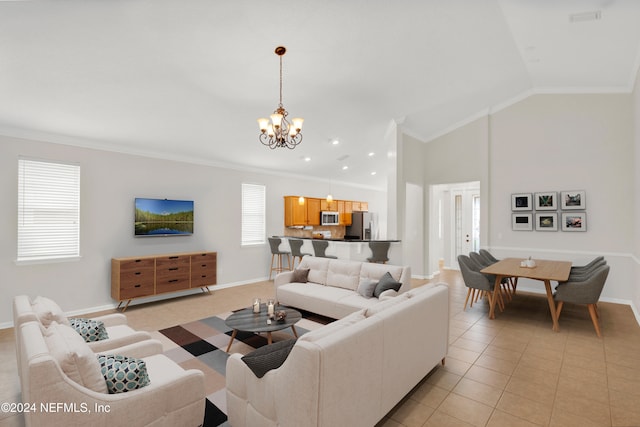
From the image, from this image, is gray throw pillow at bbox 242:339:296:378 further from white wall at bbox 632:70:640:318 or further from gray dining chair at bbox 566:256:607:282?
white wall at bbox 632:70:640:318

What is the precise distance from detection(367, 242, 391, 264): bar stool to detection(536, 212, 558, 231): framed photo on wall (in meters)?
3.04

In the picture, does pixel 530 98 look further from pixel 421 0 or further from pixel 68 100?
pixel 68 100

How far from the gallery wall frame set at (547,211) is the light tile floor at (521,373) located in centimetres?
168

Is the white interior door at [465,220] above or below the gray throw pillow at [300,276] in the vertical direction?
above

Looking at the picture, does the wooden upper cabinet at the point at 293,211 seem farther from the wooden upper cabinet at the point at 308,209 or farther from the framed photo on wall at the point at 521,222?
the framed photo on wall at the point at 521,222

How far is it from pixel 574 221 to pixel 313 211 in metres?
5.76

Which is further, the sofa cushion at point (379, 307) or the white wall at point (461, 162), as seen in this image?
the white wall at point (461, 162)

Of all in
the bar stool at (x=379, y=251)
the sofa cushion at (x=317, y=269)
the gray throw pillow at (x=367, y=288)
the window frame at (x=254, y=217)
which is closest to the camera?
the gray throw pillow at (x=367, y=288)

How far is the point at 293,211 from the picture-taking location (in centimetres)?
803

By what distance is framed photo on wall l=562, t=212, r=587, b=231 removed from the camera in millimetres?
5750

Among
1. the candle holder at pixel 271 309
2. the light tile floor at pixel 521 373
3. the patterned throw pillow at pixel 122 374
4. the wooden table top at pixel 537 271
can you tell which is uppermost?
the wooden table top at pixel 537 271

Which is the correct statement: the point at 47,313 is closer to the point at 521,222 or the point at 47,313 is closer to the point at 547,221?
the point at 521,222

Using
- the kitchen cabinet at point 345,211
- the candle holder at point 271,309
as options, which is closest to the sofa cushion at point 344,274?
the candle holder at point 271,309

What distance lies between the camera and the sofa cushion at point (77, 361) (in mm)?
1646
